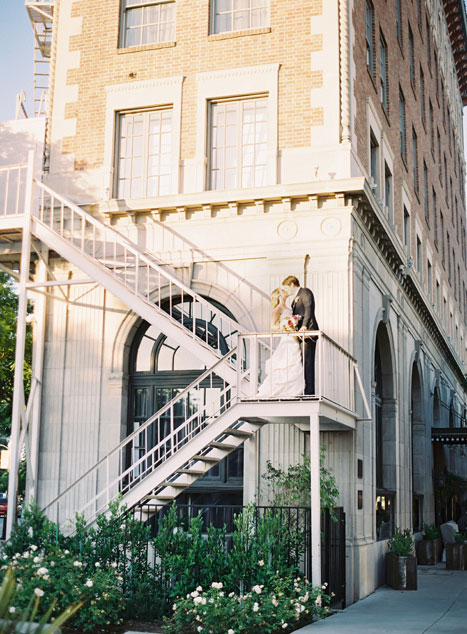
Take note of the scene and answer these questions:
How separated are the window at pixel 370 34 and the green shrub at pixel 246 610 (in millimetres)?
12462

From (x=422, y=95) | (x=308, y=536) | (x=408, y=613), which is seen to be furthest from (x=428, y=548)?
(x=422, y=95)

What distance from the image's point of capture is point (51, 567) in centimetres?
1108

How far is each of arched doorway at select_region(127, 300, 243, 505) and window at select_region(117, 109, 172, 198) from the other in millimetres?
2673

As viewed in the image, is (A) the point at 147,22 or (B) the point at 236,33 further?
(A) the point at 147,22

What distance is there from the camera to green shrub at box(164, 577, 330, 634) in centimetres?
993

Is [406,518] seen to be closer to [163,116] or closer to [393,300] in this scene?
[393,300]

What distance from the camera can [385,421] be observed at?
A: 19219 mm

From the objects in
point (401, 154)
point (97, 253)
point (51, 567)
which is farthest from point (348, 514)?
point (401, 154)

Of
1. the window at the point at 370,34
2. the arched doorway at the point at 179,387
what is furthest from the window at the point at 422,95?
the arched doorway at the point at 179,387

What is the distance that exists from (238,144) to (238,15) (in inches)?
118

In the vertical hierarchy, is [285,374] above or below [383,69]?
below

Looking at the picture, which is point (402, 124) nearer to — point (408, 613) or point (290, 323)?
point (290, 323)

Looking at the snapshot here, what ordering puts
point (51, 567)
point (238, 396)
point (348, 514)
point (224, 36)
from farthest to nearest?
point (224, 36), point (348, 514), point (238, 396), point (51, 567)

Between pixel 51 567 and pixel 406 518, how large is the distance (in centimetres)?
1136
